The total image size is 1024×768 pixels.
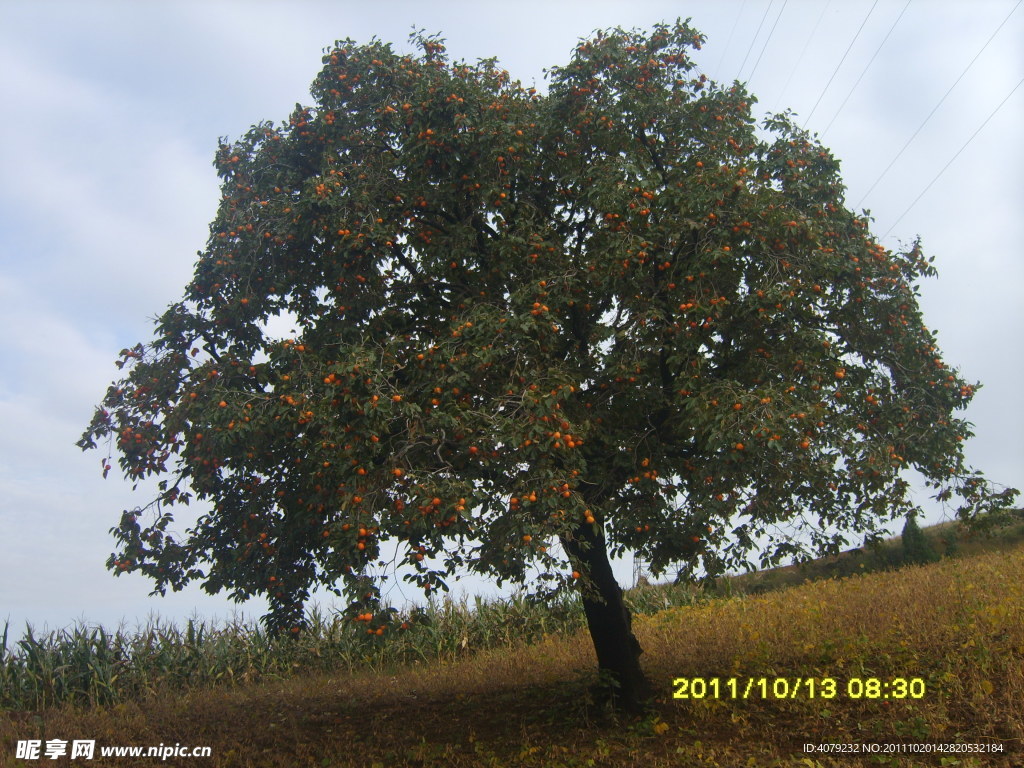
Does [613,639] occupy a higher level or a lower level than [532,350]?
lower

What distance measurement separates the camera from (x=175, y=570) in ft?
29.0

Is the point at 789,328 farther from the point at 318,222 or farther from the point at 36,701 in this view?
the point at 36,701

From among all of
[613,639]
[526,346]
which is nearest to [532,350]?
[526,346]

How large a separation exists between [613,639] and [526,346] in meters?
3.92

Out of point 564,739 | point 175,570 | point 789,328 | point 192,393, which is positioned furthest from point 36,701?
point 789,328

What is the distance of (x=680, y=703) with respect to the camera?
28.6 feet

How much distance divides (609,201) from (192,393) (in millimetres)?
4969
